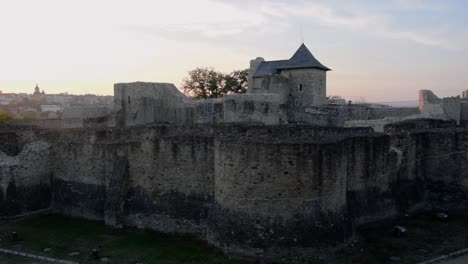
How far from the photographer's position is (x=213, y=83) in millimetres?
51750

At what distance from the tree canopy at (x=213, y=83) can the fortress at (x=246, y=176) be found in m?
25.9

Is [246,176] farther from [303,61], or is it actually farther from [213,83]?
[213,83]

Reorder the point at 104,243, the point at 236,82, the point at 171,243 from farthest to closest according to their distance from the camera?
1. the point at 236,82
2. the point at 104,243
3. the point at 171,243

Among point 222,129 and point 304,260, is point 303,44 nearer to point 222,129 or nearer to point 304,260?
point 222,129

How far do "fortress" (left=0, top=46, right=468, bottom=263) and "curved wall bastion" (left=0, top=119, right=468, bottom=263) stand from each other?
39 mm

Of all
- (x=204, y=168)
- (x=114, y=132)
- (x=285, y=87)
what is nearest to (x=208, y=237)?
(x=204, y=168)

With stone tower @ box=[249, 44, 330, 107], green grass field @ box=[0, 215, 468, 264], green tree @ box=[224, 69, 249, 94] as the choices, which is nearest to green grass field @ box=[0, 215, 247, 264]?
green grass field @ box=[0, 215, 468, 264]

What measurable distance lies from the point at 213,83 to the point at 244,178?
38733mm

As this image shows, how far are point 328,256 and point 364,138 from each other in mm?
5282

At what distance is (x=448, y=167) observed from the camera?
786 inches

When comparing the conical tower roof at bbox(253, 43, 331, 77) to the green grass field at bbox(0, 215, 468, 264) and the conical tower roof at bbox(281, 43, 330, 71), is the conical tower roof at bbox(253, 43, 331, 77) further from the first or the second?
the green grass field at bbox(0, 215, 468, 264)

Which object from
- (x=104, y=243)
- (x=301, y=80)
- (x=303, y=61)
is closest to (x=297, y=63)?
(x=303, y=61)

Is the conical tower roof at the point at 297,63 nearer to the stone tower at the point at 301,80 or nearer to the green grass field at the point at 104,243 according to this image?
the stone tower at the point at 301,80

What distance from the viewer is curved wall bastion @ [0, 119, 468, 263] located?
43.9ft
